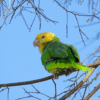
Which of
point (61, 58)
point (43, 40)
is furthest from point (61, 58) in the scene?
point (43, 40)

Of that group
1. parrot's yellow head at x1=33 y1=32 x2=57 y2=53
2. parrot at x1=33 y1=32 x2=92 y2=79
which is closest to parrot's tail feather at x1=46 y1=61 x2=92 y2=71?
parrot at x1=33 y1=32 x2=92 y2=79

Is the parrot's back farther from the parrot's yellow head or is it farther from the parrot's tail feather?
the parrot's yellow head

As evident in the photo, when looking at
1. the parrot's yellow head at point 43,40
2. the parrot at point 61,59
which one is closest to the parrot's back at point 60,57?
the parrot at point 61,59

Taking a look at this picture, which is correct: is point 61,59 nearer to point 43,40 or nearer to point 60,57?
point 60,57

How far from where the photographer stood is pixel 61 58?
3.95ft

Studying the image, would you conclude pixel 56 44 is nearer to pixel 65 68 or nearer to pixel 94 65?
pixel 65 68

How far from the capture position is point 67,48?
130 centimetres

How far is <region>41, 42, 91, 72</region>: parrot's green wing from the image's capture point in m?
1.17

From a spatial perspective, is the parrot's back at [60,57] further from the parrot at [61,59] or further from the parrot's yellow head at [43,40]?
the parrot's yellow head at [43,40]

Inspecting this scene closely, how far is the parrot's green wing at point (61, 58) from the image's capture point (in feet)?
3.82

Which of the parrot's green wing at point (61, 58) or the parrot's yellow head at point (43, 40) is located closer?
the parrot's green wing at point (61, 58)

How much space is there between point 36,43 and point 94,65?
0.61 m

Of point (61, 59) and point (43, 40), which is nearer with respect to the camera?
point (61, 59)

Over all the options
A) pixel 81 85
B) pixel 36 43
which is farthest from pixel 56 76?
pixel 36 43
